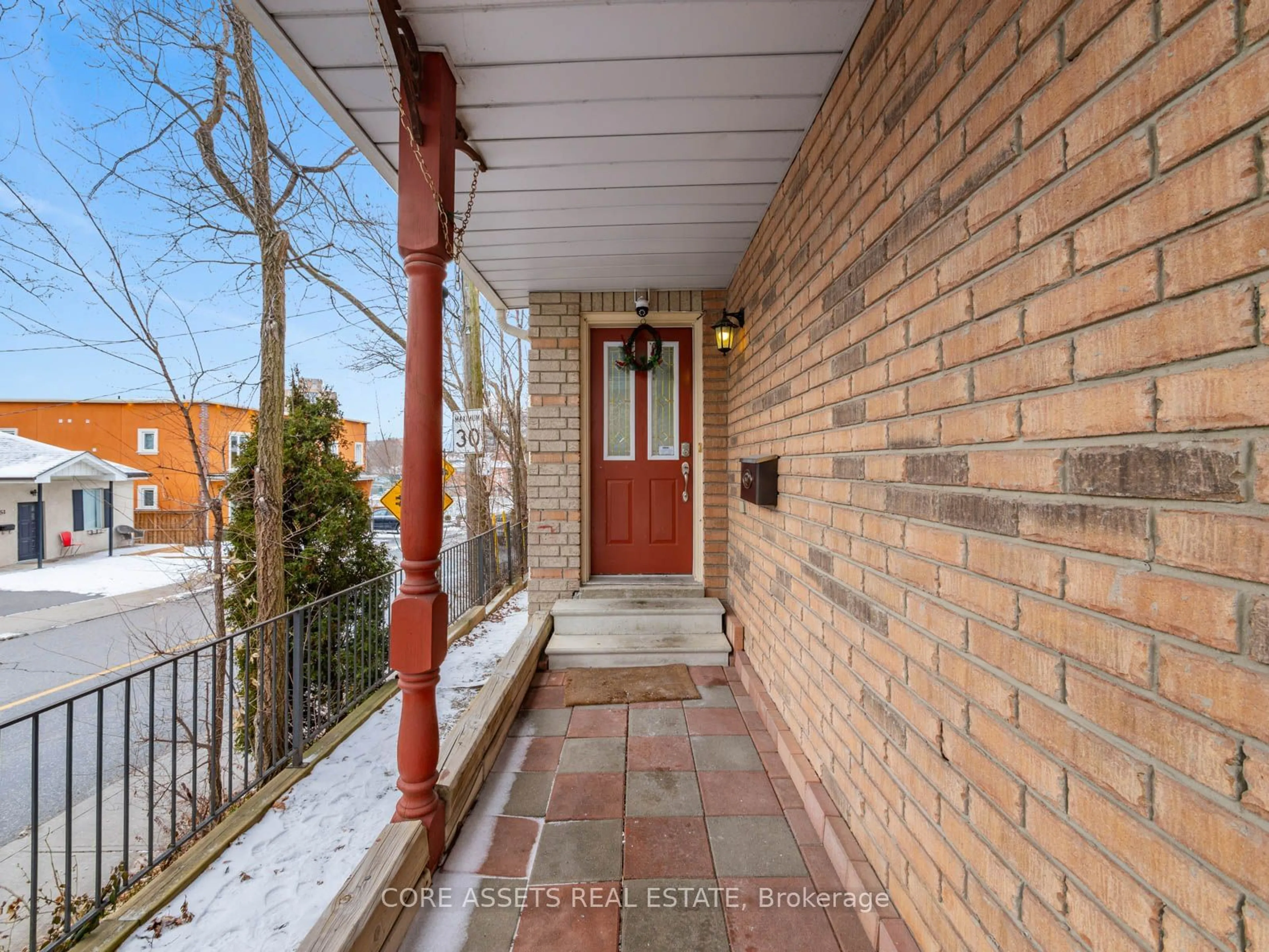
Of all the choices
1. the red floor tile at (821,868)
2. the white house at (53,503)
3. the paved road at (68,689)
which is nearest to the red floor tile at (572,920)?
the red floor tile at (821,868)

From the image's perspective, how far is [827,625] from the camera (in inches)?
73.9

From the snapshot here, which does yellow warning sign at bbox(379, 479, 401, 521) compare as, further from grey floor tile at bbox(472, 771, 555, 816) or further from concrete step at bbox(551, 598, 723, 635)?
grey floor tile at bbox(472, 771, 555, 816)

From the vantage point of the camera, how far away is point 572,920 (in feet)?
4.98

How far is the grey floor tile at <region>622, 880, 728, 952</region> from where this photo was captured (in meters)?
1.44

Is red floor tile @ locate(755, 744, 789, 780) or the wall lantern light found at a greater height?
the wall lantern light

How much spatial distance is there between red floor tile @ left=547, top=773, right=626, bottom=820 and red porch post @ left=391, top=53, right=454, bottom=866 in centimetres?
45

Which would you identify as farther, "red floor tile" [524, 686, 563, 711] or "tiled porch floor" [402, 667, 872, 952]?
"red floor tile" [524, 686, 563, 711]

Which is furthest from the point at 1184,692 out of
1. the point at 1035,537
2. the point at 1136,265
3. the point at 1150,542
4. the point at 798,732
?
the point at 798,732

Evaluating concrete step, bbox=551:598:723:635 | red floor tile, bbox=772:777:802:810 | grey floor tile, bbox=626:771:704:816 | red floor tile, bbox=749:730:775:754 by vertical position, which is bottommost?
grey floor tile, bbox=626:771:704:816

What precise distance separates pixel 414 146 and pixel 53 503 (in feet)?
59.4

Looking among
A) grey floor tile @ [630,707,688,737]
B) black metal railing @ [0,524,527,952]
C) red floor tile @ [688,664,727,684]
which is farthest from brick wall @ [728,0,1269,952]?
black metal railing @ [0,524,527,952]

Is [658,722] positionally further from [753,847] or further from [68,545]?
[68,545]

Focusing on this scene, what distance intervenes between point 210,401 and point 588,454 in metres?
2.57

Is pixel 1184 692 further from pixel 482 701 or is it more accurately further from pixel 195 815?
pixel 195 815
